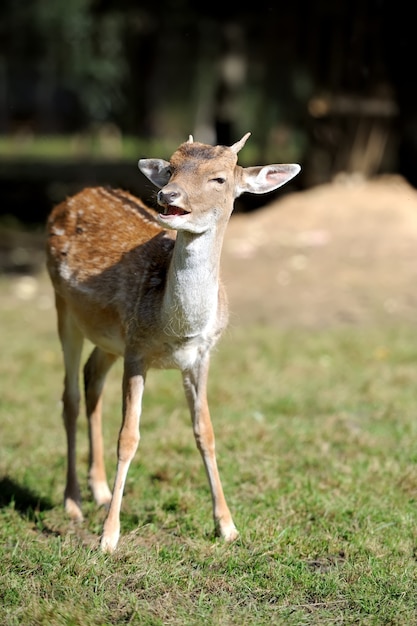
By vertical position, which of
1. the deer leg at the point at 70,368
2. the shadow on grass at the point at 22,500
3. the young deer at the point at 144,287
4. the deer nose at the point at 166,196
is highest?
the deer nose at the point at 166,196

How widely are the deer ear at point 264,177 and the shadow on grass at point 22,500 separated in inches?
80.4

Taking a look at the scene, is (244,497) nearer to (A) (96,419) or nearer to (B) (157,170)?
(A) (96,419)

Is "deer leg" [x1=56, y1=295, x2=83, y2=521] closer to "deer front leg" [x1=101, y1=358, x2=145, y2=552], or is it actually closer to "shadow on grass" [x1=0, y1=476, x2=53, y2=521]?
"shadow on grass" [x1=0, y1=476, x2=53, y2=521]

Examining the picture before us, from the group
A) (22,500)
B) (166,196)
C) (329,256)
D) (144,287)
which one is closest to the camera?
(166,196)

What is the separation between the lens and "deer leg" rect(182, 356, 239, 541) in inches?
192

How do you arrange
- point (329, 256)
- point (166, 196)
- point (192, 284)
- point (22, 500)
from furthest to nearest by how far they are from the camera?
point (329, 256) < point (22, 500) < point (192, 284) < point (166, 196)

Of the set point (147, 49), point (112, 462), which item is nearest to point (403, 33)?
point (112, 462)

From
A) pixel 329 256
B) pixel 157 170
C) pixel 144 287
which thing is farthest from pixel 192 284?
pixel 329 256

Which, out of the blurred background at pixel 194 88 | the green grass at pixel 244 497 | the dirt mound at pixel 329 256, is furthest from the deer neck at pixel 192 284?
the blurred background at pixel 194 88

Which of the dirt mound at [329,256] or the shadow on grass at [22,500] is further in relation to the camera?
the dirt mound at [329,256]

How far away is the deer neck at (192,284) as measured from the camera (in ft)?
14.7

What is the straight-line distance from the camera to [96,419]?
18.7ft

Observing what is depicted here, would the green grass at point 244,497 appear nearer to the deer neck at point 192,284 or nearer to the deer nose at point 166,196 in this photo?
the deer neck at point 192,284

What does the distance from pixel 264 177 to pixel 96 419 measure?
184 centimetres
